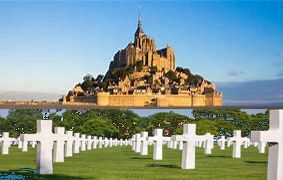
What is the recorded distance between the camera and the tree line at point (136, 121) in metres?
64.2

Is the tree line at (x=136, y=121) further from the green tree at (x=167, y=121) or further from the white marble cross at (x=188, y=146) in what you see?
the white marble cross at (x=188, y=146)

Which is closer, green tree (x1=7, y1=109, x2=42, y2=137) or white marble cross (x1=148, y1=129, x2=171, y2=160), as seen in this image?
white marble cross (x1=148, y1=129, x2=171, y2=160)

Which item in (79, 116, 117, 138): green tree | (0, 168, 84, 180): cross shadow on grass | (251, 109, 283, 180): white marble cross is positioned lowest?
(79, 116, 117, 138): green tree

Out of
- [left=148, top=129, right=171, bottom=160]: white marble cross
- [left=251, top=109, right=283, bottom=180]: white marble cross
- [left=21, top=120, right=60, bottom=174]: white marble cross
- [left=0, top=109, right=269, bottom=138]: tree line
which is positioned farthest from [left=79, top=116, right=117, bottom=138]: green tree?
[left=251, top=109, right=283, bottom=180]: white marble cross

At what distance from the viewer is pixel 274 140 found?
9.60m

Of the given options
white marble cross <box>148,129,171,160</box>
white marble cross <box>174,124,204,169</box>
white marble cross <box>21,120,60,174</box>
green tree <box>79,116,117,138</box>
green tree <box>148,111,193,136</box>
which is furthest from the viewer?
green tree <box>148,111,193,136</box>

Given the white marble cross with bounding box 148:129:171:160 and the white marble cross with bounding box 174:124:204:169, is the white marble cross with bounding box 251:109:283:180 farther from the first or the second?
the white marble cross with bounding box 148:129:171:160

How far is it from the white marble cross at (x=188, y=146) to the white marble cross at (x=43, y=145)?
3.77m

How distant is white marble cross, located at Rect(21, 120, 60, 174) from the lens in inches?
608

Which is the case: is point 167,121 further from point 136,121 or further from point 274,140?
point 274,140

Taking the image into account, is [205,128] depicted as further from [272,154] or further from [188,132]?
[272,154]

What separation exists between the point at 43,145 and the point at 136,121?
2255 inches

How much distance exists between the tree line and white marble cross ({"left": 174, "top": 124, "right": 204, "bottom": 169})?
129ft

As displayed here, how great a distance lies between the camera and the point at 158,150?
23.7 m
